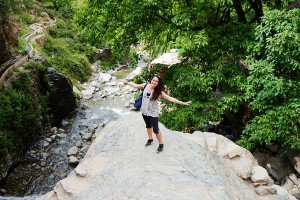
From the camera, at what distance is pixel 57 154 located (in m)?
17.6

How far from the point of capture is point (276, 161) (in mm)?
12680

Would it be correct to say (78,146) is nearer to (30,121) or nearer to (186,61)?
(30,121)

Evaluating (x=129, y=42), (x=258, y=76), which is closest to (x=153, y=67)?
(x=129, y=42)

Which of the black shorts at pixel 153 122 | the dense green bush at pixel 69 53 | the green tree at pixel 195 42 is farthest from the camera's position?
the dense green bush at pixel 69 53

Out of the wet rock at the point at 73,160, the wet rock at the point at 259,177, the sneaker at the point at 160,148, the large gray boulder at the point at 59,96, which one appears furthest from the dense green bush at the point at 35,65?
the wet rock at the point at 259,177

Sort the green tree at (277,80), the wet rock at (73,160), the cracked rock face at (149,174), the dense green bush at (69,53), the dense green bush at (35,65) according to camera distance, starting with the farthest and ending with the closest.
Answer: the dense green bush at (69,53)
the dense green bush at (35,65)
the wet rock at (73,160)
the green tree at (277,80)
the cracked rock face at (149,174)

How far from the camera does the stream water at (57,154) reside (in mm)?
14383

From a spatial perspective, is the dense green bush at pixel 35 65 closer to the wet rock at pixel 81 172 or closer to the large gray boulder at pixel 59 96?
the large gray boulder at pixel 59 96

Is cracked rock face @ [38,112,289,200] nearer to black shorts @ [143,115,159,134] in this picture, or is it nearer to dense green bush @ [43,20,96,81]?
black shorts @ [143,115,159,134]

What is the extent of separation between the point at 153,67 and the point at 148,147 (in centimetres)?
675

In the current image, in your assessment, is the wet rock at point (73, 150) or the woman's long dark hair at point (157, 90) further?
the wet rock at point (73, 150)

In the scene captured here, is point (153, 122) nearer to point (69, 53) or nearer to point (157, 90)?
A: point (157, 90)

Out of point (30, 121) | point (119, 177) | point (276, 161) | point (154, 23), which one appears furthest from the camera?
point (30, 121)

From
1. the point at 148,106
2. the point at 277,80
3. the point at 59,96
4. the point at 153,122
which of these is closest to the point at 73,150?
the point at 59,96
